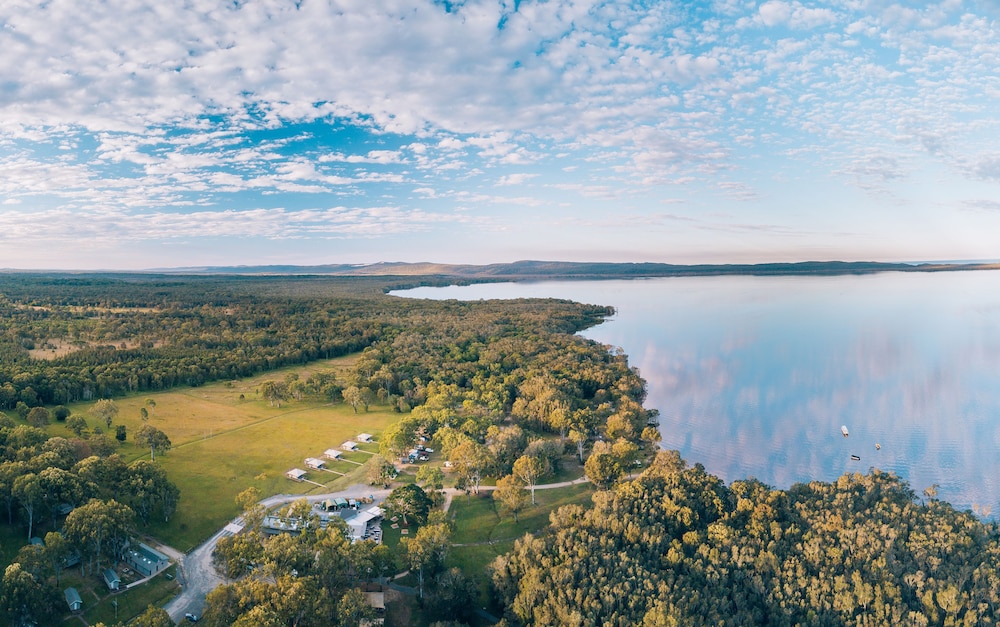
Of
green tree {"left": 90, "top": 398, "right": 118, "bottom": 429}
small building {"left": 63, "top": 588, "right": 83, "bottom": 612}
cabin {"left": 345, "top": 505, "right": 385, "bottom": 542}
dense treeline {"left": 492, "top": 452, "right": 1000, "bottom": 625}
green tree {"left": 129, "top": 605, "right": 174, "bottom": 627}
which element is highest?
green tree {"left": 90, "top": 398, "right": 118, "bottom": 429}

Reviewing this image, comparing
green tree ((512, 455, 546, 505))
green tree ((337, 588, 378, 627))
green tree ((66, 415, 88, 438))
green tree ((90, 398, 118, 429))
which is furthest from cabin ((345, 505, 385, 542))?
green tree ((90, 398, 118, 429))

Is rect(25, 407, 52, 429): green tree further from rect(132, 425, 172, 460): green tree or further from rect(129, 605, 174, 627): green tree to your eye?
rect(129, 605, 174, 627): green tree

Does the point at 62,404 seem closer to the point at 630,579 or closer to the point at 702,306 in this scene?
the point at 630,579

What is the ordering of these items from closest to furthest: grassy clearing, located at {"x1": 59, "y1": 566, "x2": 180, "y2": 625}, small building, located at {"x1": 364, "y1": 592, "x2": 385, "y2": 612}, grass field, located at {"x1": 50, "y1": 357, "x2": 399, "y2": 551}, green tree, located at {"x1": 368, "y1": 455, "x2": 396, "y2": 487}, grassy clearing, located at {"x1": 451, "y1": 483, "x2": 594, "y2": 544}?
grassy clearing, located at {"x1": 59, "y1": 566, "x2": 180, "y2": 625}
small building, located at {"x1": 364, "y1": 592, "x2": 385, "y2": 612}
grassy clearing, located at {"x1": 451, "y1": 483, "x2": 594, "y2": 544}
grass field, located at {"x1": 50, "y1": 357, "x2": 399, "y2": 551}
green tree, located at {"x1": 368, "y1": 455, "x2": 396, "y2": 487}

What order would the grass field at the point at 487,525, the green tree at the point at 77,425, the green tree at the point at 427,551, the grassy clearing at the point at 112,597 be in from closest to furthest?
1. the grassy clearing at the point at 112,597
2. the green tree at the point at 427,551
3. the grass field at the point at 487,525
4. the green tree at the point at 77,425

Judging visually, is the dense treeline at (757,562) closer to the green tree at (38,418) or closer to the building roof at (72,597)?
the building roof at (72,597)

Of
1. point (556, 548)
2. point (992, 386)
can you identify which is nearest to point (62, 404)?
point (556, 548)

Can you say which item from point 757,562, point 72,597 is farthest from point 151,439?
point 757,562

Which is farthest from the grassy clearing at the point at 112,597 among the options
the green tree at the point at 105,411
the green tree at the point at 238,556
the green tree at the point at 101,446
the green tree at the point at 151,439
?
the green tree at the point at 105,411
